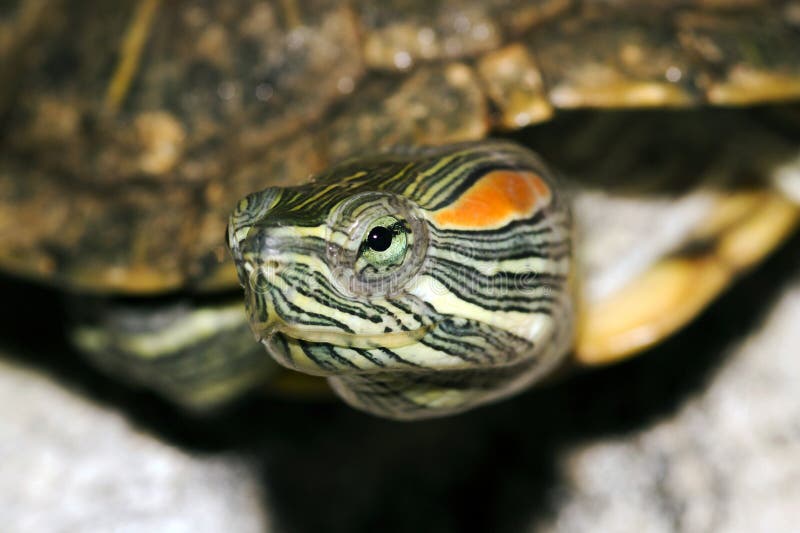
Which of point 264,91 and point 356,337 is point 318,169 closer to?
point 264,91

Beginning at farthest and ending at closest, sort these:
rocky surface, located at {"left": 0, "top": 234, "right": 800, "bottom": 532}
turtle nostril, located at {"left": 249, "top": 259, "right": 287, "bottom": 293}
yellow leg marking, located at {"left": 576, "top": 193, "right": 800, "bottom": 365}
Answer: rocky surface, located at {"left": 0, "top": 234, "right": 800, "bottom": 532} → yellow leg marking, located at {"left": 576, "top": 193, "right": 800, "bottom": 365} → turtle nostril, located at {"left": 249, "top": 259, "right": 287, "bottom": 293}

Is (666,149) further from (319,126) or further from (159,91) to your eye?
(159,91)

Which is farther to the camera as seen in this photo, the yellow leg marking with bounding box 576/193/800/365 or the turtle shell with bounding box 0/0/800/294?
the yellow leg marking with bounding box 576/193/800/365

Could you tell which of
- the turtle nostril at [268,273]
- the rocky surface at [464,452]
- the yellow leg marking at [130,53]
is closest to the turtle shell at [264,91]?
the yellow leg marking at [130,53]

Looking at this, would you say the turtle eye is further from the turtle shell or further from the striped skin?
the turtle shell

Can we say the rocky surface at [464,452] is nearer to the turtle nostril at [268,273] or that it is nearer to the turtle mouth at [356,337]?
the turtle mouth at [356,337]

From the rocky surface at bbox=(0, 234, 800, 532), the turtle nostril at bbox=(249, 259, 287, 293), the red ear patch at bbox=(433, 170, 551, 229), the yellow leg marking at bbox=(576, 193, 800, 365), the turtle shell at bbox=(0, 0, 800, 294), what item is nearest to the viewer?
the turtle nostril at bbox=(249, 259, 287, 293)

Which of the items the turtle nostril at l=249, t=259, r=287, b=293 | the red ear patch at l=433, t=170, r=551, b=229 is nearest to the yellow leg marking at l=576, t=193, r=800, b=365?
the red ear patch at l=433, t=170, r=551, b=229
